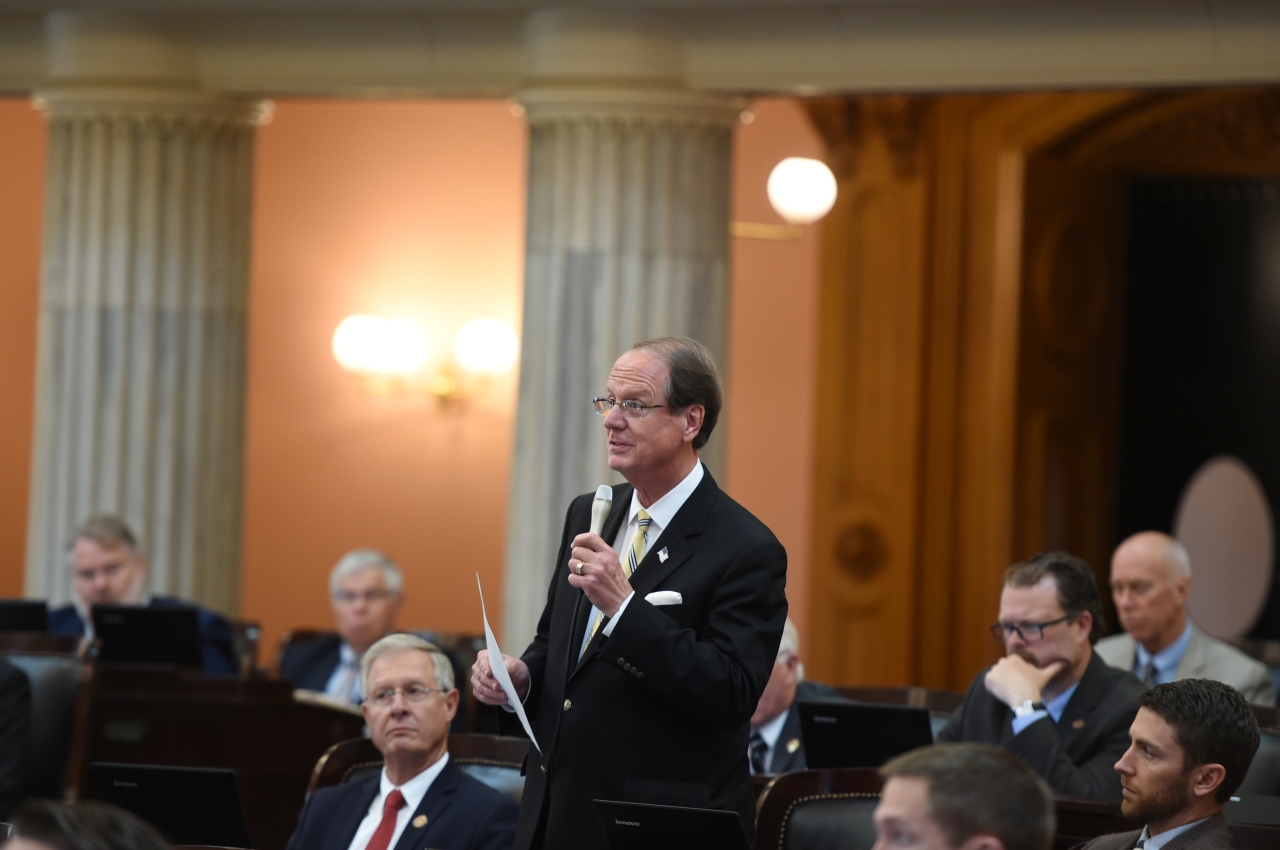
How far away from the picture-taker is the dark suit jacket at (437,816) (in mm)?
3629

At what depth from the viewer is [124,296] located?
23.3ft

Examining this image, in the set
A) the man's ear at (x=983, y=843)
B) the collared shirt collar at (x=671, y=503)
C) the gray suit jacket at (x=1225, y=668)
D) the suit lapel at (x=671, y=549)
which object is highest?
the collared shirt collar at (x=671, y=503)

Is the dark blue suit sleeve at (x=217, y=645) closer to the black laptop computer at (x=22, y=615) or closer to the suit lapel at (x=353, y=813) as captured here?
the black laptop computer at (x=22, y=615)

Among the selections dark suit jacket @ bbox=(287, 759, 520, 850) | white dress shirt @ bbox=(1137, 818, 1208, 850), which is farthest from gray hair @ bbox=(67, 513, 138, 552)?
white dress shirt @ bbox=(1137, 818, 1208, 850)

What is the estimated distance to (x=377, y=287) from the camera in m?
10.1

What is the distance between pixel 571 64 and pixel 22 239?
4.68 metres

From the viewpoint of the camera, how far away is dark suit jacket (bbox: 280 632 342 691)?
6.48 meters

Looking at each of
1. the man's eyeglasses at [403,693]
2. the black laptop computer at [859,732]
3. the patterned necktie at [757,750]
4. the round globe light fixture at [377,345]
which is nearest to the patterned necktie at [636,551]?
the man's eyeglasses at [403,693]

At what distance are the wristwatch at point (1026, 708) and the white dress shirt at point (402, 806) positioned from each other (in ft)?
4.39

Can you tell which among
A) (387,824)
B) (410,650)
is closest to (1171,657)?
(410,650)

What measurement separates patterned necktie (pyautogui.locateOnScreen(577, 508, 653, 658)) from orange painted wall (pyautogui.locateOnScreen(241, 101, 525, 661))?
23.2 feet

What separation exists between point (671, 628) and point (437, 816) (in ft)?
3.82

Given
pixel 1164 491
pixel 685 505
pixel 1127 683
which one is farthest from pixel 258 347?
pixel 685 505

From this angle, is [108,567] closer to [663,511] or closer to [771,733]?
[771,733]
